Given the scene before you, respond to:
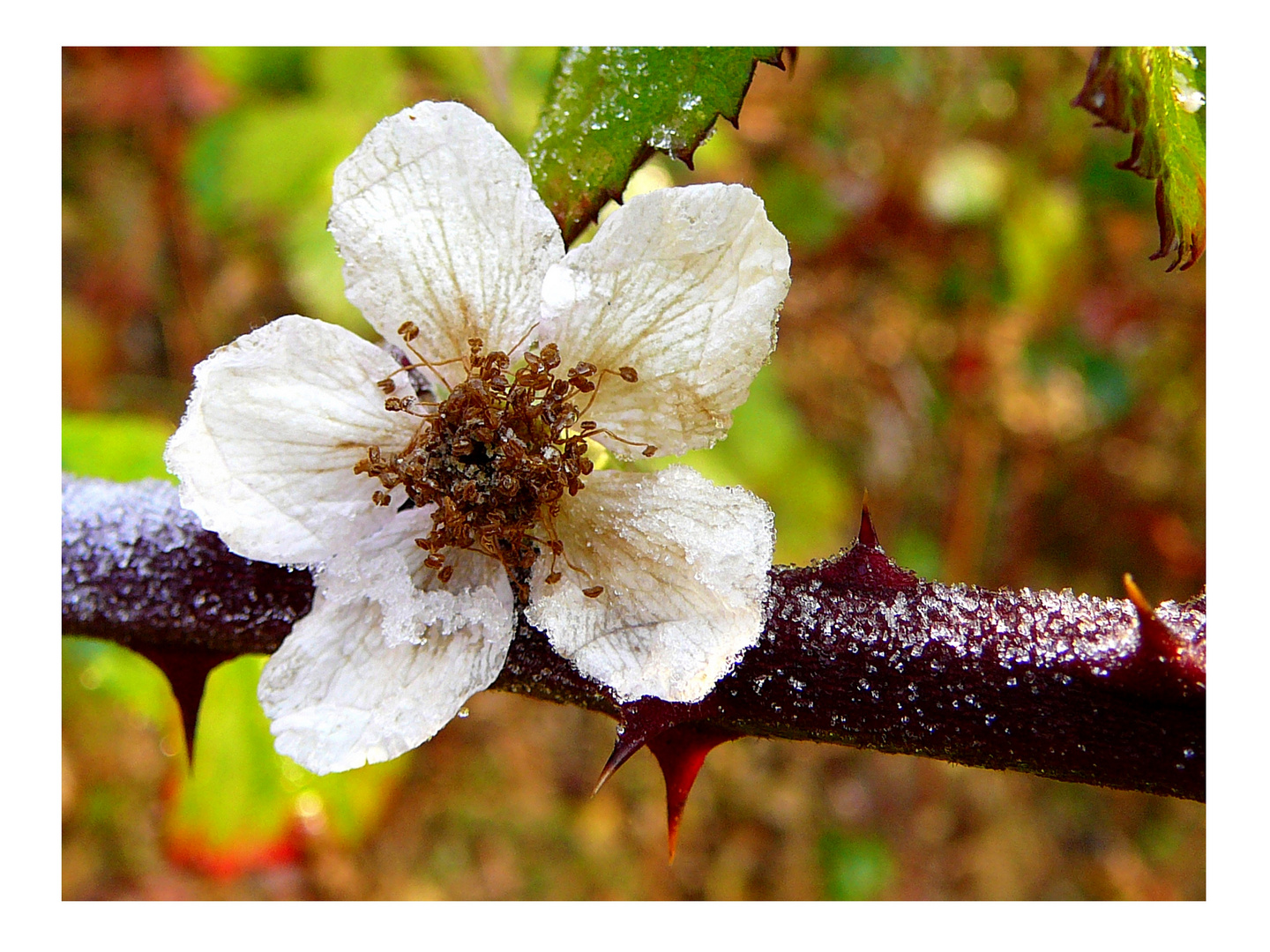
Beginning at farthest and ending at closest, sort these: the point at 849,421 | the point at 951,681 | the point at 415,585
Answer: the point at 849,421 → the point at 415,585 → the point at 951,681

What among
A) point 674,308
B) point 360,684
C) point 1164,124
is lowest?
point 360,684

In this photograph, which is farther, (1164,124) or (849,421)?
(849,421)

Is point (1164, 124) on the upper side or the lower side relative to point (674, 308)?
upper

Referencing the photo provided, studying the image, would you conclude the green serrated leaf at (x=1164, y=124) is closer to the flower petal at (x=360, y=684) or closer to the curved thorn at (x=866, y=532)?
the curved thorn at (x=866, y=532)

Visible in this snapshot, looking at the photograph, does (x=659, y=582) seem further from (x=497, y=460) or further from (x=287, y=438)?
(x=287, y=438)

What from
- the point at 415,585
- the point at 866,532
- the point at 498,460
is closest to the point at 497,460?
the point at 498,460

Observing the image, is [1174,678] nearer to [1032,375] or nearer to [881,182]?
[1032,375]

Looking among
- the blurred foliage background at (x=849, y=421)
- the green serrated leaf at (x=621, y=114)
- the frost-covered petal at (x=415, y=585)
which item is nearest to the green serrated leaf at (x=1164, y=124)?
the green serrated leaf at (x=621, y=114)
